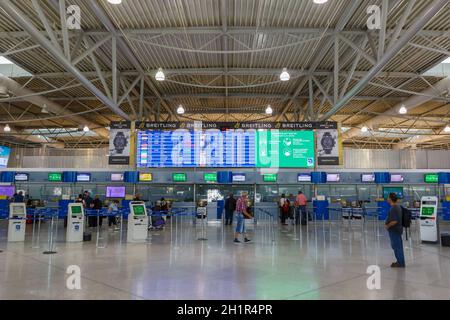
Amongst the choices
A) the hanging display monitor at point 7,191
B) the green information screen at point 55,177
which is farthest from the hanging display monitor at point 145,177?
the hanging display monitor at point 7,191

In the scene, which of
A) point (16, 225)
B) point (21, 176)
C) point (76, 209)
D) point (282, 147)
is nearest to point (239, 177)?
point (282, 147)

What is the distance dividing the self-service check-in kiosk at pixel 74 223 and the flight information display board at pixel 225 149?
5.16m

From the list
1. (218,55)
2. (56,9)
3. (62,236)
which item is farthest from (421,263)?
(56,9)

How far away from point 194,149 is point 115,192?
6624 millimetres

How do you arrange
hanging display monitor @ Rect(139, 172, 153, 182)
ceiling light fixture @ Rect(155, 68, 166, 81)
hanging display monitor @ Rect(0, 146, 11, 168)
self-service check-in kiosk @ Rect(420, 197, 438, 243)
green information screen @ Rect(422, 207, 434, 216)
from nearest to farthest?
1. self-service check-in kiosk @ Rect(420, 197, 438, 243)
2. green information screen @ Rect(422, 207, 434, 216)
3. ceiling light fixture @ Rect(155, 68, 166, 81)
4. hanging display monitor @ Rect(139, 172, 153, 182)
5. hanging display monitor @ Rect(0, 146, 11, 168)

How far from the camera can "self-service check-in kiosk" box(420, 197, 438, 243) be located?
9789 millimetres

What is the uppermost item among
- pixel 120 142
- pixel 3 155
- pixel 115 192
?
pixel 3 155

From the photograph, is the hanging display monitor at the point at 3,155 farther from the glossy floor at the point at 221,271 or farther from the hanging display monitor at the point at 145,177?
the glossy floor at the point at 221,271

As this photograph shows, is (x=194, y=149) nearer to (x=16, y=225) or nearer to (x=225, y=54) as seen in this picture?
(x=225, y=54)

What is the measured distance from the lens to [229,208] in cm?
1521

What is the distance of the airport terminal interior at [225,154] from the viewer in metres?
5.97

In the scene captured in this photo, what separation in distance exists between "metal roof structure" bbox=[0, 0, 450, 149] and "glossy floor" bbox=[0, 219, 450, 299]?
5.20m

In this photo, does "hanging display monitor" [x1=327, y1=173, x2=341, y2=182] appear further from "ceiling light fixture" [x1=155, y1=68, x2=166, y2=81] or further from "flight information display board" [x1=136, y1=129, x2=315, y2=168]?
"ceiling light fixture" [x1=155, y1=68, x2=166, y2=81]

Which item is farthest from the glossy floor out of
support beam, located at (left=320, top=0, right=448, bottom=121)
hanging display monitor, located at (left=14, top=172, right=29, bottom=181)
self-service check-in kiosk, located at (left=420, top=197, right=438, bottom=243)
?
hanging display monitor, located at (left=14, top=172, right=29, bottom=181)
